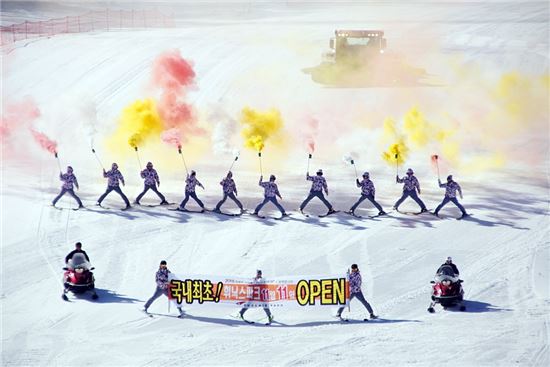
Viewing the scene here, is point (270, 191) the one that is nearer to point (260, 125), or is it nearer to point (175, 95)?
point (260, 125)

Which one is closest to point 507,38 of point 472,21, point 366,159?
point 472,21

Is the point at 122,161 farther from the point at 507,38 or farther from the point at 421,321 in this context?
the point at 507,38

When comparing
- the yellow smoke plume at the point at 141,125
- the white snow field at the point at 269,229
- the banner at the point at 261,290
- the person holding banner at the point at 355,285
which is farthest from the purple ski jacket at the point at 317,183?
the yellow smoke plume at the point at 141,125

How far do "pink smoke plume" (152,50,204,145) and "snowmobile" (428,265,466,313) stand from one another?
32.9 ft

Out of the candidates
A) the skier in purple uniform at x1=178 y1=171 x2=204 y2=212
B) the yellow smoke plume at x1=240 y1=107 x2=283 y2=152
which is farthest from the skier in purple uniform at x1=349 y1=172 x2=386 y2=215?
the yellow smoke plume at x1=240 y1=107 x2=283 y2=152

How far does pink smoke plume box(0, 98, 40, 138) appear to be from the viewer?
29016mm

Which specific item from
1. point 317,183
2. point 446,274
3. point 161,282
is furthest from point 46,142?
point 446,274

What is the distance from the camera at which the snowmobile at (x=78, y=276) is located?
19.4 m

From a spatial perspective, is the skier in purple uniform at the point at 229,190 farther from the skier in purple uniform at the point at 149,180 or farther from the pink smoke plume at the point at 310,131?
the pink smoke plume at the point at 310,131

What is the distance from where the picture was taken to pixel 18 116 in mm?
29688

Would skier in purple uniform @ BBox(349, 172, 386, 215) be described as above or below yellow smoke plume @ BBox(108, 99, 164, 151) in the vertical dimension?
below

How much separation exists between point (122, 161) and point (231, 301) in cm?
929

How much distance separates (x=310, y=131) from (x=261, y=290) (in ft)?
36.5

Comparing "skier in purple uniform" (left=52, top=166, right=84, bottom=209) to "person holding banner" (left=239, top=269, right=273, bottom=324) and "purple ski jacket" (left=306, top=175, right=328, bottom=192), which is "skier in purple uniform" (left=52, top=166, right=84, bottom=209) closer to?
"purple ski jacket" (left=306, top=175, right=328, bottom=192)
